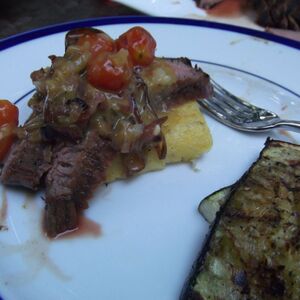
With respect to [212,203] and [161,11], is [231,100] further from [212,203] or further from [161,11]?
[161,11]

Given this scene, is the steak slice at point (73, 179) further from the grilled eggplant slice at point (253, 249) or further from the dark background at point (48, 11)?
the dark background at point (48, 11)

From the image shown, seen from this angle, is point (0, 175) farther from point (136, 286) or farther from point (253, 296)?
point (253, 296)

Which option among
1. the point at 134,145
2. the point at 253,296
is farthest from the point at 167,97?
the point at 253,296

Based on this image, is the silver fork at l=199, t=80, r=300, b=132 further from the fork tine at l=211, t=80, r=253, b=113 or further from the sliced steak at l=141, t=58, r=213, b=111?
the sliced steak at l=141, t=58, r=213, b=111

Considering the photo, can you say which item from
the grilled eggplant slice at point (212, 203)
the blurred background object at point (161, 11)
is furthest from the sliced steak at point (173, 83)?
the blurred background object at point (161, 11)

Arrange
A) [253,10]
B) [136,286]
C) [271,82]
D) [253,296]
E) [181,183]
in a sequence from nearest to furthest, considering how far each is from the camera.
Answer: [253,296] < [136,286] < [181,183] < [271,82] < [253,10]

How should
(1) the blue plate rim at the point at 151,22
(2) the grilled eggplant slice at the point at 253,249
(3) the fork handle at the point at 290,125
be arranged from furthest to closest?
1. (1) the blue plate rim at the point at 151,22
2. (3) the fork handle at the point at 290,125
3. (2) the grilled eggplant slice at the point at 253,249

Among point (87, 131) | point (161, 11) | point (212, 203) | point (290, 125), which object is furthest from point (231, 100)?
point (161, 11)
